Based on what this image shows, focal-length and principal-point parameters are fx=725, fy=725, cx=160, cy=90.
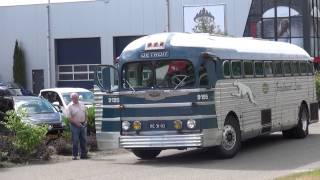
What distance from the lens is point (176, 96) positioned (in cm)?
1559

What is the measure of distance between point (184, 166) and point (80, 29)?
45.1m

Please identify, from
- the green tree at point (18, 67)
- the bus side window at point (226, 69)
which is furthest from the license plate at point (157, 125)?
the green tree at point (18, 67)

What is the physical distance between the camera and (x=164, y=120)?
15695mm

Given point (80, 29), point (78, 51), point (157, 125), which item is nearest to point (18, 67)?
point (78, 51)

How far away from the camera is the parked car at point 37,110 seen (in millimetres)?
20453

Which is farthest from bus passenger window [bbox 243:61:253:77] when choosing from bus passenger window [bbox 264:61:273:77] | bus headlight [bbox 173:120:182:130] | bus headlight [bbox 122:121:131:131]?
bus headlight [bbox 122:121:131:131]

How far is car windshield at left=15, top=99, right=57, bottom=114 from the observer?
71.1 feet

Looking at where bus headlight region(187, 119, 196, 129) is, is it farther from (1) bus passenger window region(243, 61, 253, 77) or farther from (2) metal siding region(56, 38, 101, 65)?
(2) metal siding region(56, 38, 101, 65)

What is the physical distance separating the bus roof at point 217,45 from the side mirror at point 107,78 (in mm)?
561

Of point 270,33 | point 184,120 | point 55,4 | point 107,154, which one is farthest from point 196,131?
point 55,4

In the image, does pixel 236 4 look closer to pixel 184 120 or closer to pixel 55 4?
pixel 55 4

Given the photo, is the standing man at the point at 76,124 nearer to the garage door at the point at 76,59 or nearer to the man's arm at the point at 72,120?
the man's arm at the point at 72,120

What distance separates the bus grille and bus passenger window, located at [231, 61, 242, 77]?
2.20 meters

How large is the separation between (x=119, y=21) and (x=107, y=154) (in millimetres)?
40343
